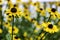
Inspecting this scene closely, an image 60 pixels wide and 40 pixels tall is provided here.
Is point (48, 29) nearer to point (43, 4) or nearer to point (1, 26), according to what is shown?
point (1, 26)

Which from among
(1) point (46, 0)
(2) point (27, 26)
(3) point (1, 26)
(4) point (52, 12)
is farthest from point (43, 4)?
(4) point (52, 12)

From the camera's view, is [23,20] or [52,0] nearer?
[23,20]

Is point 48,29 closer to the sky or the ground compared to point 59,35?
closer to the sky

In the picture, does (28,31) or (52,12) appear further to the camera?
(28,31)

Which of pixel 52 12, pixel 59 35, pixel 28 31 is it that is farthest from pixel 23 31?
pixel 52 12

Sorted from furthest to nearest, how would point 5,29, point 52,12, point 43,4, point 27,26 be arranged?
point 43,4 < point 27,26 < point 5,29 < point 52,12

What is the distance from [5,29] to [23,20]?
0.87 feet

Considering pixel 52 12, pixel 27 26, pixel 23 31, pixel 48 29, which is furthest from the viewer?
pixel 27 26

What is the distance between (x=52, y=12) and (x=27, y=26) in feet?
2.30

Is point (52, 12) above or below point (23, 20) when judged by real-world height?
above

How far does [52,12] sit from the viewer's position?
3.98ft

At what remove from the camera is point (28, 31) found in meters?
1.81

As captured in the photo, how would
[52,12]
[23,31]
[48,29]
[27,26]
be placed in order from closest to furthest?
[48,29]
[52,12]
[23,31]
[27,26]

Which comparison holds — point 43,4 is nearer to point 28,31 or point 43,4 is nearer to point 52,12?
point 28,31
